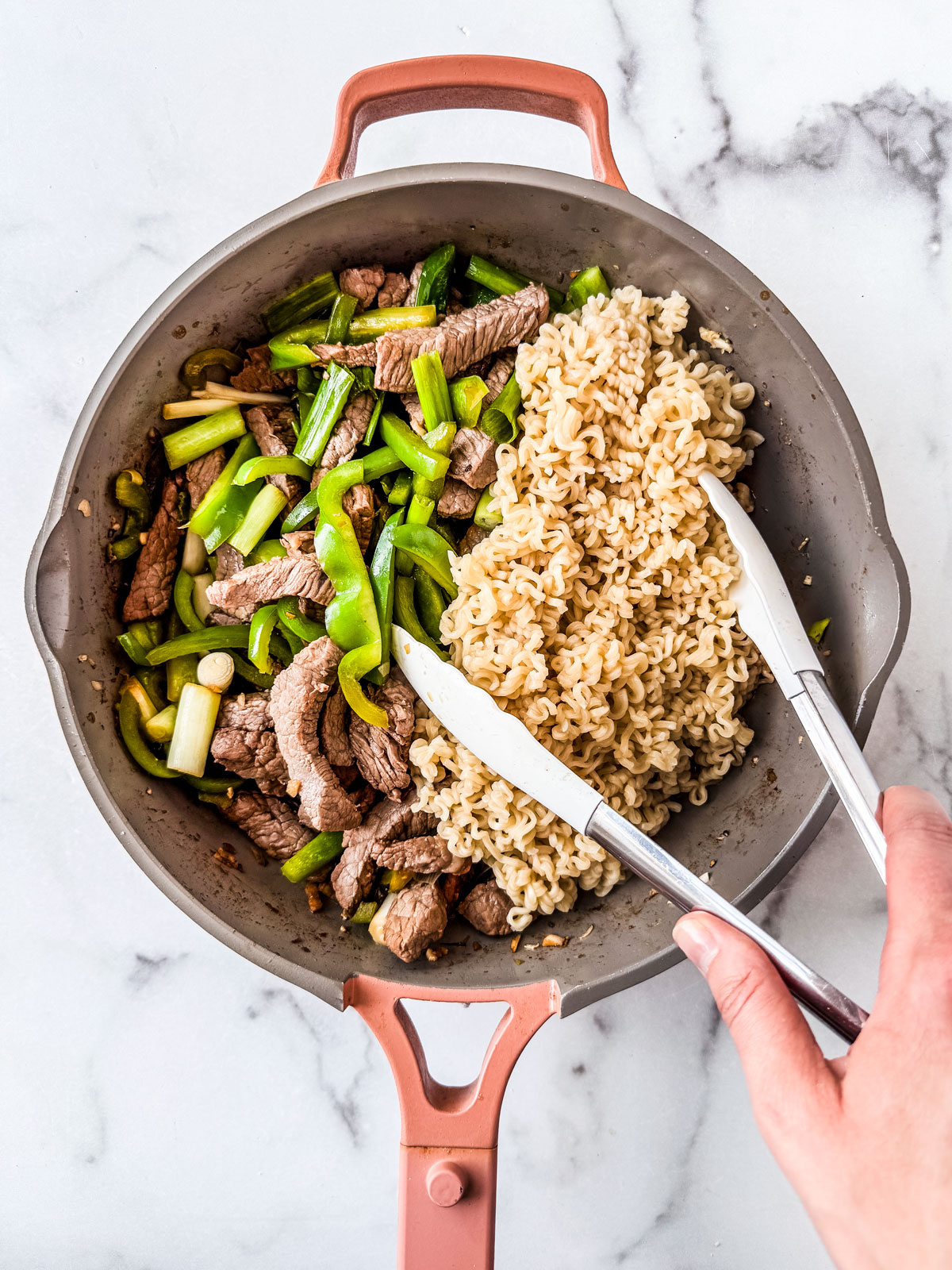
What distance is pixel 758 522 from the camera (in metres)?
2.19

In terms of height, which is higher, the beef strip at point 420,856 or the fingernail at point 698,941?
the beef strip at point 420,856

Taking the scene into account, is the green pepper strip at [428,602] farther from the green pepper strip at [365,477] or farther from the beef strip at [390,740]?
the green pepper strip at [365,477]

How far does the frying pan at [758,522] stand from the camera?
1812 millimetres

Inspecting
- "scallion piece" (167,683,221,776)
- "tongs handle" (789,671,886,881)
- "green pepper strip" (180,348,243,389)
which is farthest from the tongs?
"scallion piece" (167,683,221,776)

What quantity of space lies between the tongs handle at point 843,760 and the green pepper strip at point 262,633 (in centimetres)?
122

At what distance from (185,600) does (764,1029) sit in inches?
63.5

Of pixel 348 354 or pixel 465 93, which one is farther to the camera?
pixel 348 354

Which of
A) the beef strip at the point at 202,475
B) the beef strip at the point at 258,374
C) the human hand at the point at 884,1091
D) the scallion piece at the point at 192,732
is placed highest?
the beef strip at the point at 258,374

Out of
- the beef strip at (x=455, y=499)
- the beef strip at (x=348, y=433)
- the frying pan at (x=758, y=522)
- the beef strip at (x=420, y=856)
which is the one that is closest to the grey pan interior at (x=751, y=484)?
the frying pan at (x=758, y=522)

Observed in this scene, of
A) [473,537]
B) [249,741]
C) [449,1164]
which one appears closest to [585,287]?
[473,537]

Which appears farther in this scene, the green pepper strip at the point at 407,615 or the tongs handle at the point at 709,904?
the green pepper strip at the point at 407,615

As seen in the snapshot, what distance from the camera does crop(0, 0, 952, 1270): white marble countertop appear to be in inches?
91.6

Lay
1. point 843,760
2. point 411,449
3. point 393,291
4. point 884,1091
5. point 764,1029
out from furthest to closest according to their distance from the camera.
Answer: point 393,291
point 411,449
point 843,760
point 764,1029
point 884,1091

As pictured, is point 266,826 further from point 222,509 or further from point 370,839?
point 222,509
